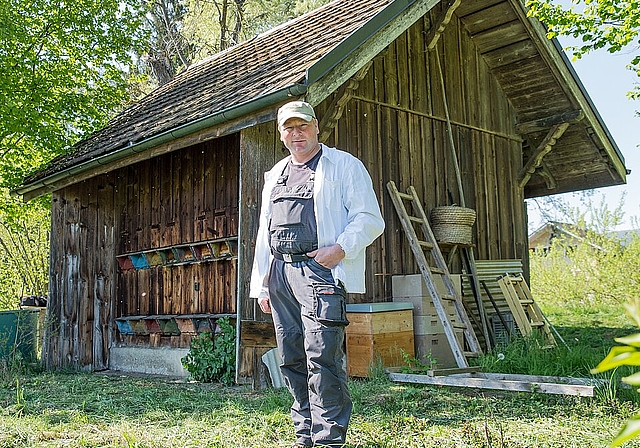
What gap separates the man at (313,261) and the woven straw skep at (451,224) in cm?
460

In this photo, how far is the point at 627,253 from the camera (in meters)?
15.9

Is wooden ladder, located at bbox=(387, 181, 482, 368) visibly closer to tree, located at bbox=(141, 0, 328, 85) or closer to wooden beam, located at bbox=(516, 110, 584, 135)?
wooden beam, located at bbox=(516, 110, 584, 135)

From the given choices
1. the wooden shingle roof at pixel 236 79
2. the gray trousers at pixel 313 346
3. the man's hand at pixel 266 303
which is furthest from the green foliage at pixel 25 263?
the gray trousers at pixel 313 346

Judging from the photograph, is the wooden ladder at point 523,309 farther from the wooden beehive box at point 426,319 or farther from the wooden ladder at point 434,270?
the wooden beehive box at point 426,319

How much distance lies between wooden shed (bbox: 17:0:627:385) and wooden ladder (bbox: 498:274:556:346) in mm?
694

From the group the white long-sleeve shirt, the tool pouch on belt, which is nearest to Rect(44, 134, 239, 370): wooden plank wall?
the white long-sleeve shirt

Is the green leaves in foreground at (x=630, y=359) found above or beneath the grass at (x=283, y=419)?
above

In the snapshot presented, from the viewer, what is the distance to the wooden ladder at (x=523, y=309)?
26.7 ft

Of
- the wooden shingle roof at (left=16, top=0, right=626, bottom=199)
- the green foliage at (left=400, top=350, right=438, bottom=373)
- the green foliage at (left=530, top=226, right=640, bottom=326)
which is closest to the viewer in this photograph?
the wooden shingle roof at (left=16, top=0, right=626, bottom=199)

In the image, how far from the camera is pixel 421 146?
28.2ft

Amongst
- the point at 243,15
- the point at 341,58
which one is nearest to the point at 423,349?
the point at 341,58

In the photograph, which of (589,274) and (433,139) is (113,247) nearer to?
(433,139)

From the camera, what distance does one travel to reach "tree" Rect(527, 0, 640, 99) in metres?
8.59

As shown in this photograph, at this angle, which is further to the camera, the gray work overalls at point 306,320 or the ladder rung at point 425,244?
the ladder rung at point 425,244
